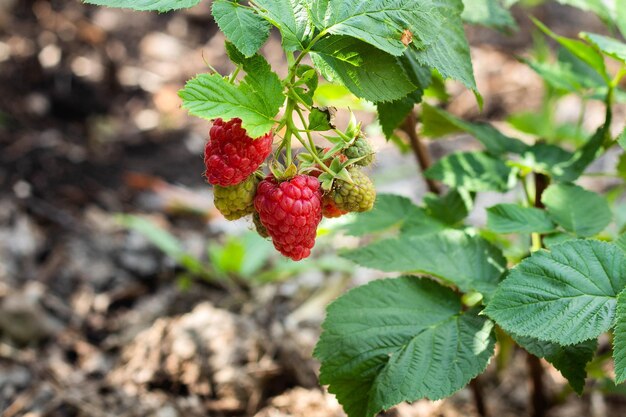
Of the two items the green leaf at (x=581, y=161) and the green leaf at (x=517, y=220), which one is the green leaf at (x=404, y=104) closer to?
the green leaf at (x=517, y=220)

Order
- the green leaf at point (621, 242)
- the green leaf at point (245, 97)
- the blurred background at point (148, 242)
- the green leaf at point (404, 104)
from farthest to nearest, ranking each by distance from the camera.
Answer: the blurred background at point (148, 242)
the green leaf at point (404, 104)
the green leaf at point (621, 242)
the green leaf at point (245, 97)

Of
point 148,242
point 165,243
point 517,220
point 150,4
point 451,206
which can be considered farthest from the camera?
point 148,242

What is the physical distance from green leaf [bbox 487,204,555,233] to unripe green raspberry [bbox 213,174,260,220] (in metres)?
0.55

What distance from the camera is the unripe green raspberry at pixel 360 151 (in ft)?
4.12

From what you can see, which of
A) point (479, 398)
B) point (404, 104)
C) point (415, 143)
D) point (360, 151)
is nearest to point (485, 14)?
point (415, 143)

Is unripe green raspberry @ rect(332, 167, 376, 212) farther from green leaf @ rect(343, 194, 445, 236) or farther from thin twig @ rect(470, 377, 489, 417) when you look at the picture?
thin twig @ rect(470, 377, 489, 417)

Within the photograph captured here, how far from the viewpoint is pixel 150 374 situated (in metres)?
2.25

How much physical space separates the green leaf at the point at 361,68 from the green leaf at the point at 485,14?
1.95ft

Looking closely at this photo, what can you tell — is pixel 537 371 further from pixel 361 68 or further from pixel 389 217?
pixel 361 68

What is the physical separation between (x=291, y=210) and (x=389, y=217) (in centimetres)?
58

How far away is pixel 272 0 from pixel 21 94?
3029 mm

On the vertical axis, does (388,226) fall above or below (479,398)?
above

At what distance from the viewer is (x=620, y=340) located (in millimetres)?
1106

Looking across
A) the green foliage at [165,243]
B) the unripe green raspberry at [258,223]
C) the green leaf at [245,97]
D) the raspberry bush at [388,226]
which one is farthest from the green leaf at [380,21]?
the green foliage at [165,243]
